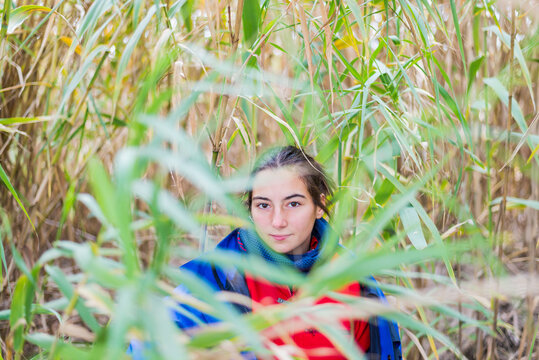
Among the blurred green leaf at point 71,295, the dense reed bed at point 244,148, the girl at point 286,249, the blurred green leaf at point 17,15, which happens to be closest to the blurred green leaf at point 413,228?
the dense reed bed at point 244,148

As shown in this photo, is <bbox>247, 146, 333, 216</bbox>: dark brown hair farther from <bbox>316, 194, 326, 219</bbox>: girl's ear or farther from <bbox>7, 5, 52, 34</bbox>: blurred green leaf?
<bbox>7, 5, 52, 34</bbox>: blurred green leaf

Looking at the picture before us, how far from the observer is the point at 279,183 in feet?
3.32

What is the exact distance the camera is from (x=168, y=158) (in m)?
0.37

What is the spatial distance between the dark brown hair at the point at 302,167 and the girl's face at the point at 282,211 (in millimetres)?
29

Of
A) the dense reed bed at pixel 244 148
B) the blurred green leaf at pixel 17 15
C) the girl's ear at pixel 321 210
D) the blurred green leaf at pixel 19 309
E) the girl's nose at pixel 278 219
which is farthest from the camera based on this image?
the girl's ear at pixel 321 210

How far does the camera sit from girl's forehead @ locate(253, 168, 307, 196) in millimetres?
1000

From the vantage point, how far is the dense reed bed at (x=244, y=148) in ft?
1.31

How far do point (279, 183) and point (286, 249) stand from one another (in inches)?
5.1

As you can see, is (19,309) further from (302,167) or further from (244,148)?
(244,148)

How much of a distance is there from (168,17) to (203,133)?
21cm

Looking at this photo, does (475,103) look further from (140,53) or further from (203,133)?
(140,53)

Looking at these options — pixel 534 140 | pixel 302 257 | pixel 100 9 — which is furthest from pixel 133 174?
pixel 534 140

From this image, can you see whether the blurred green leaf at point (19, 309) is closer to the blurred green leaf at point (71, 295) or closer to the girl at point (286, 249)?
the blurred green leaf at point (71, 295)

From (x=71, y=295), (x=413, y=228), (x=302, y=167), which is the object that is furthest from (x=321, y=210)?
(x=71, y=295)
